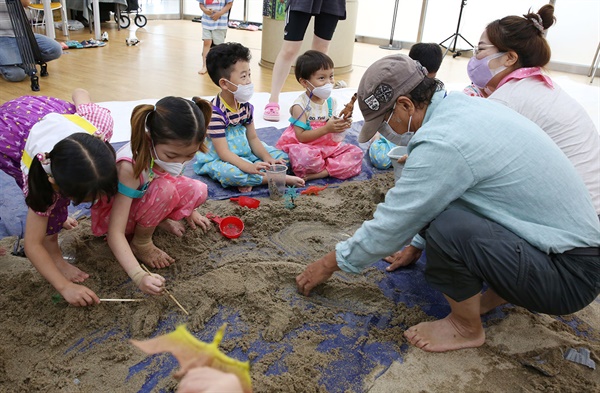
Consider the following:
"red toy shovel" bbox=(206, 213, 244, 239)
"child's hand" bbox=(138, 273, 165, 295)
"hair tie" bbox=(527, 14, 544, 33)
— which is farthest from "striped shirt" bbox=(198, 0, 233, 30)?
"child's hand" bbox=(138, 273, 165, 295)

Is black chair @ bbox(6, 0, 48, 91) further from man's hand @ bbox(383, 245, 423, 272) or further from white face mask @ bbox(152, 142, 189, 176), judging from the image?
man's hand @ bbox(383, 245, 423, 272)

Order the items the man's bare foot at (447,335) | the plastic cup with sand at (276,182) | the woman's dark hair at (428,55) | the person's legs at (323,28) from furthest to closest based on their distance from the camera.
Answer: the person's legs at (323,28)
the woman's dark hair at (428,55)
the plastic cup with sand at (276,182)
the man's bare foot at (447,335)

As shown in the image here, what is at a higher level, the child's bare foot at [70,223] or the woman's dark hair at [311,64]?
the woman's dark hair at [311,64]

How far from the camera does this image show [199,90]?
4539 millimetres

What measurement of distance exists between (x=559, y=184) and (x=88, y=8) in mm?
8064

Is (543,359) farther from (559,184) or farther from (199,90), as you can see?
(199,90)

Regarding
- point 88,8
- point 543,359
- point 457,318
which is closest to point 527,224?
point 457,318

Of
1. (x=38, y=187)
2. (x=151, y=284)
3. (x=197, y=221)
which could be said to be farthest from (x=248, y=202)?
(x=38, y=187)

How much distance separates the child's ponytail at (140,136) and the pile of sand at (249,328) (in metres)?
0.44

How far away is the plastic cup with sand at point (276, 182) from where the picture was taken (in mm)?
2432

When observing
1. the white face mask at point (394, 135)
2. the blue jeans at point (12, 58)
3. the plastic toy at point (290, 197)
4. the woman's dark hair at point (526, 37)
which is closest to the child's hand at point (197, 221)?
the plastic toy at point (290, 197)

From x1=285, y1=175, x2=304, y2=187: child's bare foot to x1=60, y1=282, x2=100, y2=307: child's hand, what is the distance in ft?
4.30

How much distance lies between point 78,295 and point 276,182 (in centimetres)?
119

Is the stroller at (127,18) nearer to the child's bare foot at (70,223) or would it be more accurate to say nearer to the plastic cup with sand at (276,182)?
the plastic cup with sand at (276,182)
